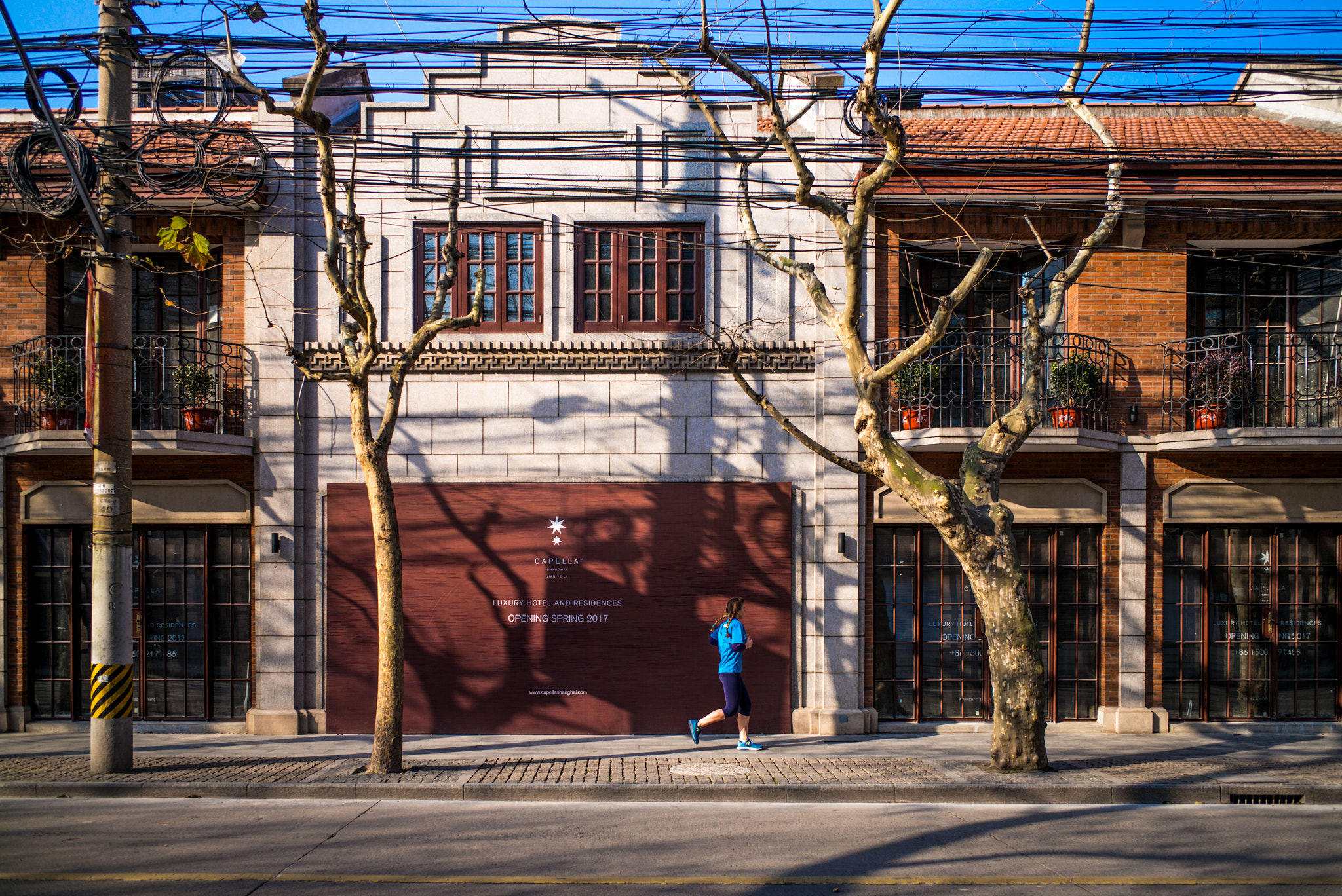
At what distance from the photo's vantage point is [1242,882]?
21.6ft

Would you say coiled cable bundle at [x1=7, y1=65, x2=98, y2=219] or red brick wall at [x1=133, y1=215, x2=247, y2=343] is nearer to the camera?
coiled cable bundle at [x1=7, y1=65, x2=98, y2=219]

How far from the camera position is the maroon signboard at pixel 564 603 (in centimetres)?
1194

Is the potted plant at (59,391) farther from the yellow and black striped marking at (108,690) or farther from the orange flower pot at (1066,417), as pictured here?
the orange flower pot at (1066,417)

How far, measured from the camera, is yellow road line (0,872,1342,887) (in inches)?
256

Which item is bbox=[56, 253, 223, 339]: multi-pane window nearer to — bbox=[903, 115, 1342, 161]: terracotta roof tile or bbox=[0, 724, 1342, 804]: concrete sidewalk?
bbox=[0, 724, 1342, 804]: concrete sidewalk

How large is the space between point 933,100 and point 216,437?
11.5 meters

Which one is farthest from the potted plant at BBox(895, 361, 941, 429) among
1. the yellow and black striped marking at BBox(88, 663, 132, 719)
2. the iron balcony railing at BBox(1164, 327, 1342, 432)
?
the yellow and black striped marking at BBox(88, 663, 132, 719)

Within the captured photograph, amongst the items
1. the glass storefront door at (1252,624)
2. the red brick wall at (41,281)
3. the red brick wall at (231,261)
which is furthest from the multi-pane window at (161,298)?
the glass storefront door at (1252,624)

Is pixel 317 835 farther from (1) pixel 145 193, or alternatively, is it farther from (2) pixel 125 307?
(1) pixel 145 193

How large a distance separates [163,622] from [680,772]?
7483mm

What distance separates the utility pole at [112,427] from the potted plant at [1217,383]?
1320 cm

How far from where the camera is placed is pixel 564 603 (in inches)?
473

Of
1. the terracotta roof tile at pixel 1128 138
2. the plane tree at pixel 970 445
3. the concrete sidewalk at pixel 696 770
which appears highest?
the terracotta roof tile at pixel 1128 138

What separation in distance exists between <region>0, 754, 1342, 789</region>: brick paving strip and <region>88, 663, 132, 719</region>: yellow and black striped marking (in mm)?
637
